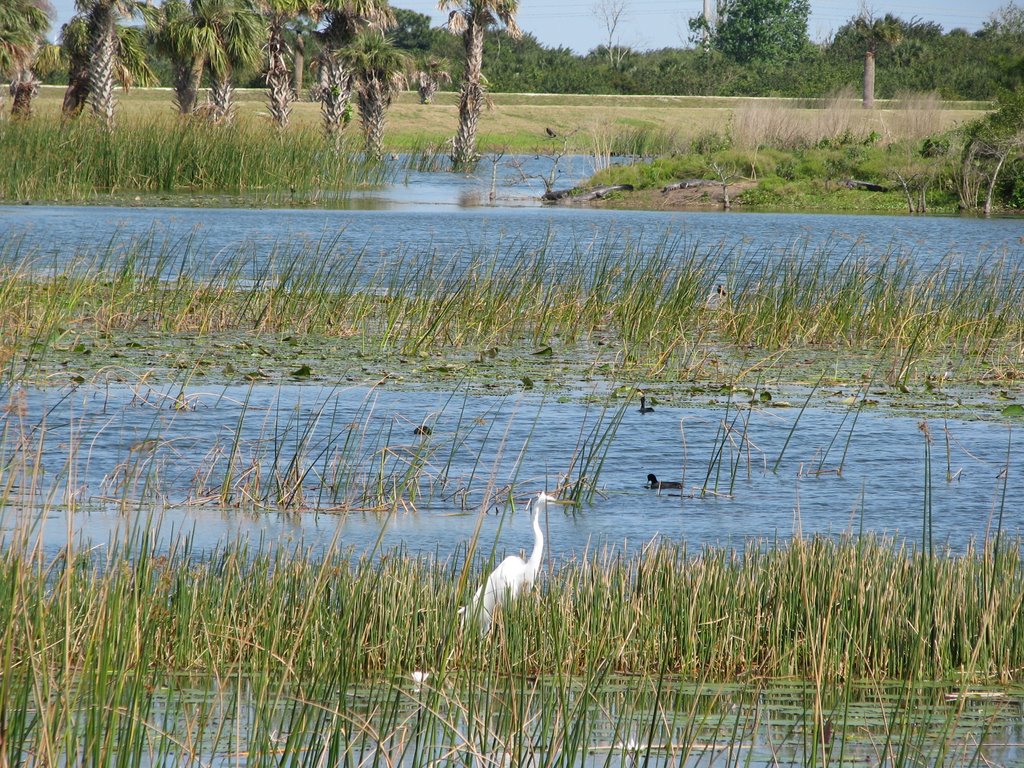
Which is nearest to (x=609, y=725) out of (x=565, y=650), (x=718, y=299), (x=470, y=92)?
(x=565, y=650)

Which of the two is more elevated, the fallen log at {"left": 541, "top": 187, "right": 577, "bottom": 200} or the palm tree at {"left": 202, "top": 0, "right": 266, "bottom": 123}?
the palm tree at {"left": 202, "top": 0, "right": 266, "bottom": 123}

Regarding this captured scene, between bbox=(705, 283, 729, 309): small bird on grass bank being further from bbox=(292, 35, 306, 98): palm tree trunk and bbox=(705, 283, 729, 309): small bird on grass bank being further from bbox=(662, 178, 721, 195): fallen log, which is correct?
bbox=(292, 35, 306, 98): palm tree trunk

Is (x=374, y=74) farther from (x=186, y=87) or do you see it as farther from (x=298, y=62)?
(x=298, y=62)

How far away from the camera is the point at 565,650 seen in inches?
160

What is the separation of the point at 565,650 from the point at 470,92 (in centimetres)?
3664

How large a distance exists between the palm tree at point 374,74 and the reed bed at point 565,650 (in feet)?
109

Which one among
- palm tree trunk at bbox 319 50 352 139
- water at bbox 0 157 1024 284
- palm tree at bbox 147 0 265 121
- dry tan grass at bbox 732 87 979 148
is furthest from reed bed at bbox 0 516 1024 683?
palm tree trunk at bbox 319 50 352 139

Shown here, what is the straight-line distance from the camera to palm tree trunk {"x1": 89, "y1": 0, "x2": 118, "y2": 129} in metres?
Answer: 27.8

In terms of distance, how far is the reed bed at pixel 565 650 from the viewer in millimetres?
3277

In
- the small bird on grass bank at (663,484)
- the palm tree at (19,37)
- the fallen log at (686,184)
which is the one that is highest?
the palm tree at (19,37)

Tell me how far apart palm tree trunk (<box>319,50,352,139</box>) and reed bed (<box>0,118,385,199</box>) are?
279 inches

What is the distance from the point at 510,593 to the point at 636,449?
381 centimetres

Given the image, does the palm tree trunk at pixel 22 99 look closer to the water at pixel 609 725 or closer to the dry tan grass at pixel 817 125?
the dry tan grass at pixel 817 125

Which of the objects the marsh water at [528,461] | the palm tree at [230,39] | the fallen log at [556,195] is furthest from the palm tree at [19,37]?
the marsh water at [528,461]
